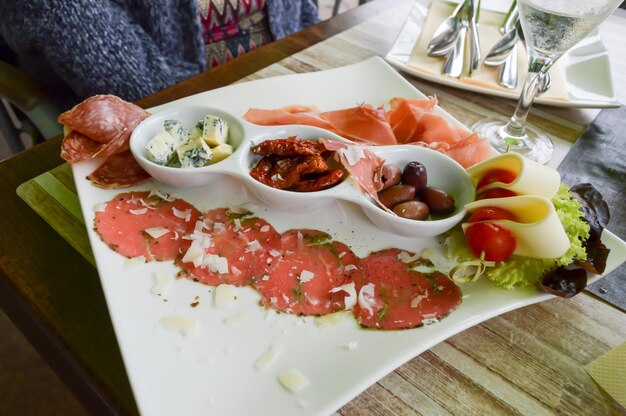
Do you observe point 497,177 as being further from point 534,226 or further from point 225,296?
point 225,296

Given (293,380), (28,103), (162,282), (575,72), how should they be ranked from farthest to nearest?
(575,72), (28,103), (162,282), (293,380)

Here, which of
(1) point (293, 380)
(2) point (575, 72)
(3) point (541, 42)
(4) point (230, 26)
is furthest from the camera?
(4) point (230, 26)

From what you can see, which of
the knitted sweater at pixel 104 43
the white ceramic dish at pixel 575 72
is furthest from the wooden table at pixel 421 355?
the white ceramic dish at pixel 575 72

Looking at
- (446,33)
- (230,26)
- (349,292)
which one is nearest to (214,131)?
(349,292)

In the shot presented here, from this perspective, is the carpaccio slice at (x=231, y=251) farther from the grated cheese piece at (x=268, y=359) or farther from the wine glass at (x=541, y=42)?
the wine glass at (x=541, y=42)

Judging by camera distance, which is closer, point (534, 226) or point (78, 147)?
point (534, 226)

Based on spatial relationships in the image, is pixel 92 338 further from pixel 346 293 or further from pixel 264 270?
pixel 346 293

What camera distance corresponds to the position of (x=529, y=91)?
1.00 meters

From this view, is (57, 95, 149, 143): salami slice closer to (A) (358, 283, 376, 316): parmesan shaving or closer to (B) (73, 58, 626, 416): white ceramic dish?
(B) (73, 58, 626, 416): white ceramic dish

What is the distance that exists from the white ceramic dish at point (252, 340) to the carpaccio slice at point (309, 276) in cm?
2

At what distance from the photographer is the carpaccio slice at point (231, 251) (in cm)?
70

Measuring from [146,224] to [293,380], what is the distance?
373 millimetres

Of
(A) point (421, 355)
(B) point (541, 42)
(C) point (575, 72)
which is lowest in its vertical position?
(A) point (421, 355)

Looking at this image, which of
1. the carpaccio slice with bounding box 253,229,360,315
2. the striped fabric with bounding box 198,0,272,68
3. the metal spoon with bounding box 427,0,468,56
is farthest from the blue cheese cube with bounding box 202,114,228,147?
the striped fabric with bounding box 198,0,272,68
